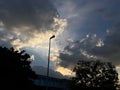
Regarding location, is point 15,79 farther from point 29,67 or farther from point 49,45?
point 49,45

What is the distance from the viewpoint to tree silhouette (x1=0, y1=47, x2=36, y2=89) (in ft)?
165

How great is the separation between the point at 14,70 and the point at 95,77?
49.6 metres

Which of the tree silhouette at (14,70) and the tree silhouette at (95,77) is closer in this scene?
the tree silhouette at (14,70)

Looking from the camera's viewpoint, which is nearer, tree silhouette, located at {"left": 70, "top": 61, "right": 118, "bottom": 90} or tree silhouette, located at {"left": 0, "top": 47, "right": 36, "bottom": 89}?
tree silhouette, located at {"left": 0, "top": 47, "right": 36, "bottom": 89}

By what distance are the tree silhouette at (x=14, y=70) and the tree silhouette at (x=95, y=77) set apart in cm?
4361

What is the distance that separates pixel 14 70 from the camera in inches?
2009

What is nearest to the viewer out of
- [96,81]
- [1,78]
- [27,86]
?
[1,78]

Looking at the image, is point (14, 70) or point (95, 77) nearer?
point (14, 70)

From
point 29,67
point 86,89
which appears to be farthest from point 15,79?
point 86,89

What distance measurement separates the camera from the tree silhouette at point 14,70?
1976 inches

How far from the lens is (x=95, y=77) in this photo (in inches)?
3784

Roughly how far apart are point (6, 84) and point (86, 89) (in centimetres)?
4973

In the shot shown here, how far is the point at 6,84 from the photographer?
4991cm

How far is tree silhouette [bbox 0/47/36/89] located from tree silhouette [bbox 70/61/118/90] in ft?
143
